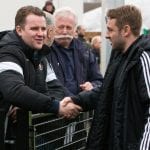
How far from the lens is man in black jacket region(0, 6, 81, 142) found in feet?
11.6

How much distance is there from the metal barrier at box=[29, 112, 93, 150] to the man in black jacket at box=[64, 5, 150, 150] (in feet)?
0.78

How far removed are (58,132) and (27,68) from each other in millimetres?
552

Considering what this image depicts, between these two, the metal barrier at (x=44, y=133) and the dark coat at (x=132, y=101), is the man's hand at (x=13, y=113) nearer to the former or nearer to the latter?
the metal barrier at (x=44, y=133)

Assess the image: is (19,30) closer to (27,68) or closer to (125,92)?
(27,68)

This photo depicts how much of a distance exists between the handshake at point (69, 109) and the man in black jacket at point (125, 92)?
264 millimetres

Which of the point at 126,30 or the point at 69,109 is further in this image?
the point at 69,109

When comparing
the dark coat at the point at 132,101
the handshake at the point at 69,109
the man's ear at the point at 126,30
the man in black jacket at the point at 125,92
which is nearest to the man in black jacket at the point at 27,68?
the handshake at the point at 69,109

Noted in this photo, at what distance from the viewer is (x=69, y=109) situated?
3791 millimetres

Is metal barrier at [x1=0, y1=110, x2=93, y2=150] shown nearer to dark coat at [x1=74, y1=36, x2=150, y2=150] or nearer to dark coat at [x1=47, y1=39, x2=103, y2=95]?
dark coat at [x1=74, y1=36, x2=150, y2=150]

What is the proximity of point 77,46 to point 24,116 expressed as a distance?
1781 millimetres

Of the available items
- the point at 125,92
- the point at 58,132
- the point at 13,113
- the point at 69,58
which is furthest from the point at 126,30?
the point at 69,58

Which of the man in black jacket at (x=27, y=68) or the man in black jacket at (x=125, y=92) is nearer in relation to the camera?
the man in black jacket at (x=125, y=92)

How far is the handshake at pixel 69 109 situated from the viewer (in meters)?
3.73

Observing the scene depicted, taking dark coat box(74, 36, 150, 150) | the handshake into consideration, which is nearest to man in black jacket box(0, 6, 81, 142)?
the handshake
